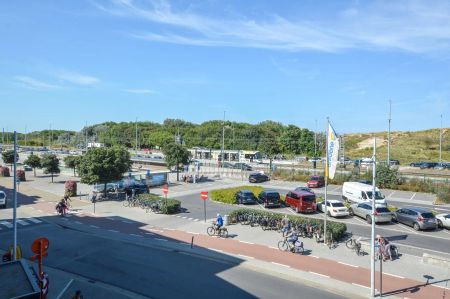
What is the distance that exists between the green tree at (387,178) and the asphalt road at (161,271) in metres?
32.1

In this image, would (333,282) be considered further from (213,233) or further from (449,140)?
(449,140)

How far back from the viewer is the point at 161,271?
57.0 ft

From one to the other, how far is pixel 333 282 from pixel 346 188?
22149 millimetres

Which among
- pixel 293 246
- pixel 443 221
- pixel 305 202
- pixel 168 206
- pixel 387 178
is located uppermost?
pixel 387 178

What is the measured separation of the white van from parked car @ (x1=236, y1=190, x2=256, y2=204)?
8.88m

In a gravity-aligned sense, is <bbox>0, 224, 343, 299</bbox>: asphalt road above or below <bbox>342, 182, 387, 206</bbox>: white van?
below

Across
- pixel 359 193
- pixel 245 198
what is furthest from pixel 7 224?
pixel 359 193

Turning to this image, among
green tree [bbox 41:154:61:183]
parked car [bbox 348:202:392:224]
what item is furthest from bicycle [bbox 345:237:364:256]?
green tree [bbox 41:154:61:183]

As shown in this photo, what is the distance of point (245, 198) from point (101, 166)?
559 inches

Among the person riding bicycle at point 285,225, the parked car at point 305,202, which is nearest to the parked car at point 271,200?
the parked car at point 305,202

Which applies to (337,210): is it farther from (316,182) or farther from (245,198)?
Answer: (316,182)

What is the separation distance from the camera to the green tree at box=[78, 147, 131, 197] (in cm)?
3703

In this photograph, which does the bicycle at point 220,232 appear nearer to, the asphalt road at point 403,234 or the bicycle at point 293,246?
the bicycle at point 293,246

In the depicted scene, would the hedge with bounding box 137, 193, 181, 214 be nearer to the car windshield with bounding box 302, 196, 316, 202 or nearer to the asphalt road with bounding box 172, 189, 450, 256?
the asphalt road with bounding box 172, 189, 450, 256
